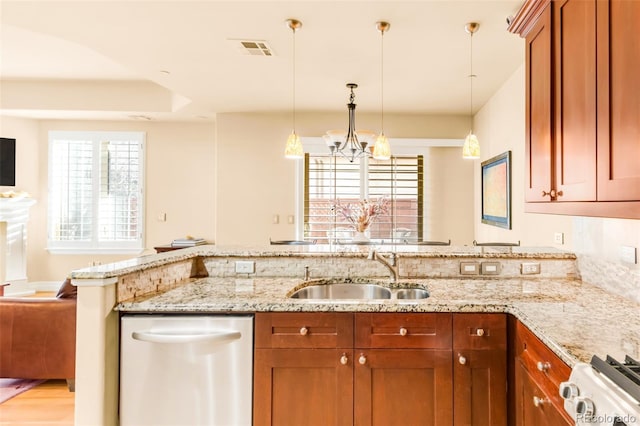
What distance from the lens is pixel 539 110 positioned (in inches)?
71.9

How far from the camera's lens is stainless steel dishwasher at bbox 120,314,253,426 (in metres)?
1.66

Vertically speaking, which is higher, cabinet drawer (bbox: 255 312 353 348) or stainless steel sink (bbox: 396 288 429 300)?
stainless steel sink (bbox: 396 288 429 300)

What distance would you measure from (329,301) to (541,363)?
89cm

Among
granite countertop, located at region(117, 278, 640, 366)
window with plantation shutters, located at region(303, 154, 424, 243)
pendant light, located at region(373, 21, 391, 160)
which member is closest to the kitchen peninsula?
granite countertop, located at region(117, 278, 640, 366)

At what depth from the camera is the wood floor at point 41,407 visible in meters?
2.40

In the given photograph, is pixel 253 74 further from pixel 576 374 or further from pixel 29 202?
pixel 29 202

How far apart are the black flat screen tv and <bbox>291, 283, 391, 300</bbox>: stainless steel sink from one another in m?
5.63

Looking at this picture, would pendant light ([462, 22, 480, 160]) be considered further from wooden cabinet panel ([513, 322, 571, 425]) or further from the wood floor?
the wood floor

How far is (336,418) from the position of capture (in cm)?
165

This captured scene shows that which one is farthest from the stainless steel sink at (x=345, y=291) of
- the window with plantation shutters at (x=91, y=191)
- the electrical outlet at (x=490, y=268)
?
the window with plantation shutters at (x=91, y=191)

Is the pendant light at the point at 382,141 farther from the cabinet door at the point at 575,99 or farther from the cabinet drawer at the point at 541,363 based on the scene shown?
the cabinet drawer at the point at 541,363

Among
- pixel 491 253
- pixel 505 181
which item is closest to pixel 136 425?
pixel 491 253

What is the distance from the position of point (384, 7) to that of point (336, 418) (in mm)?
2616

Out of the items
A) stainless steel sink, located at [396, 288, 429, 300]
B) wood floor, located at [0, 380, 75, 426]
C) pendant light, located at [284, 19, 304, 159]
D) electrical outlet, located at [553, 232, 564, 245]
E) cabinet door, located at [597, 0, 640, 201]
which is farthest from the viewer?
electrical outlet, located at [553, 232, 564, 245]
